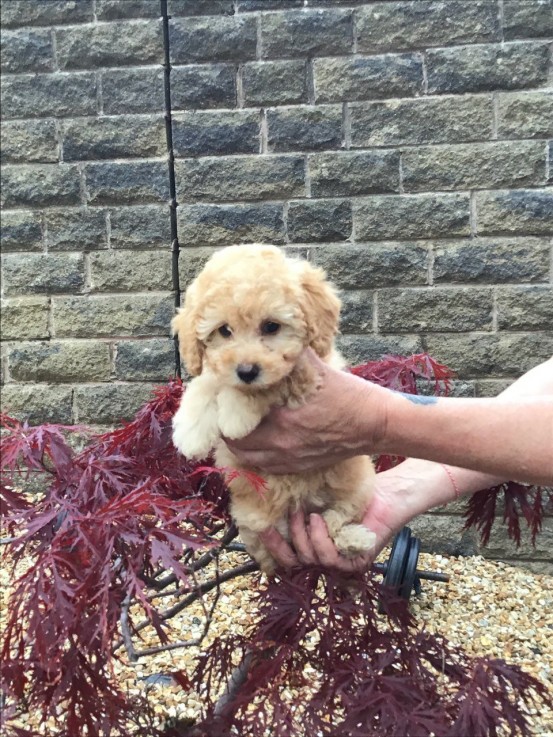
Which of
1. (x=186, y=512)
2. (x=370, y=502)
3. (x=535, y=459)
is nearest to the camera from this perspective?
(x=186, y=512)

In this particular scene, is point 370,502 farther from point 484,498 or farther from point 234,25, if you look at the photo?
point 234,25

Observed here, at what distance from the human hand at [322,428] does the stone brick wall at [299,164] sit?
253 cm

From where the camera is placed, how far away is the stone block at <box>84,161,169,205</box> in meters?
4.49

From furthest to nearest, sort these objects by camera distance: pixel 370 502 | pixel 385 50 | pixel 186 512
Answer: pixel 385 50
pixel 370 502
pixel 186 512

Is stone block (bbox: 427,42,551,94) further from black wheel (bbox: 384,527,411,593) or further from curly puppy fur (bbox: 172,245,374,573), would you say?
black wheel (bbox: 384,527,411,593)

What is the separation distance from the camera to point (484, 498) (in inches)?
97.7

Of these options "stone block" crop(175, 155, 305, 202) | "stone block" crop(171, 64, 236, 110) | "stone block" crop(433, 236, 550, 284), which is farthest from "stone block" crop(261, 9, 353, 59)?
"stone block" crop(433, 236, 550, 284)

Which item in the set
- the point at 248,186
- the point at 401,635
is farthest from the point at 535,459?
the point at 248,186

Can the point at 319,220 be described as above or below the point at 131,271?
above

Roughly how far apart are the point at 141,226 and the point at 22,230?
3.04 feet

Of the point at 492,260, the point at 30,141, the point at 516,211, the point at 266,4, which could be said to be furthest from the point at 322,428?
the point at 30,141

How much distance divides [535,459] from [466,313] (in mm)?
2635

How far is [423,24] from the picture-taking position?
414cm

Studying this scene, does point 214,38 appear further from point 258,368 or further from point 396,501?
point 396,501
